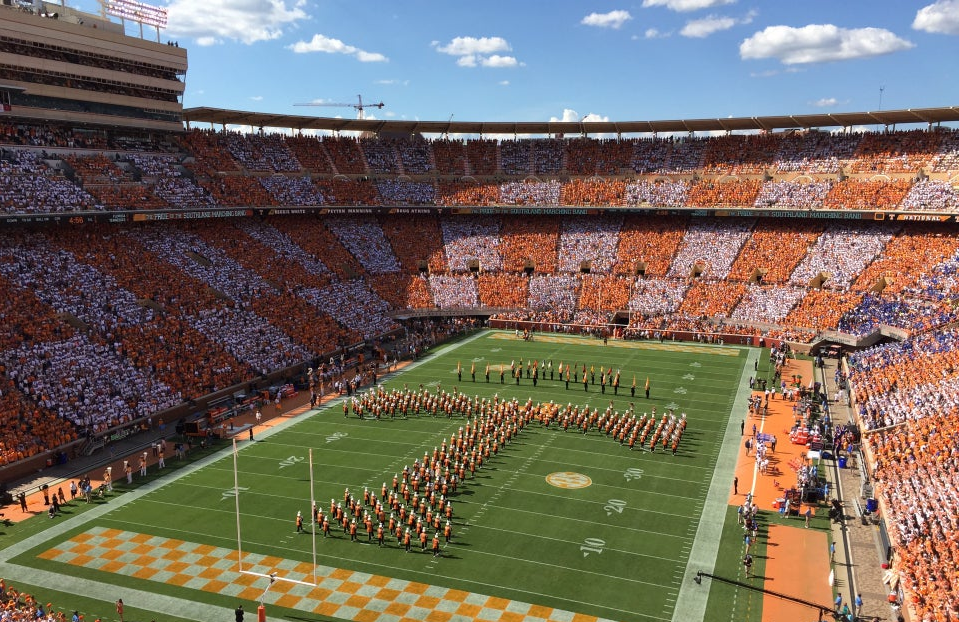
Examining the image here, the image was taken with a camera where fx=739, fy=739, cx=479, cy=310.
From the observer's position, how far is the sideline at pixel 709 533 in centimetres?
1527

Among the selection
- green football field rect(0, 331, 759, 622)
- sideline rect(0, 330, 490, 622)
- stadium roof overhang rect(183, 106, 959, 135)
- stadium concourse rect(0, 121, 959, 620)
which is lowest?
sideline rect(0, 330, 490, 622)

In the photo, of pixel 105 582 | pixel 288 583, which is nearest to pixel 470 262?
pixel 288 583

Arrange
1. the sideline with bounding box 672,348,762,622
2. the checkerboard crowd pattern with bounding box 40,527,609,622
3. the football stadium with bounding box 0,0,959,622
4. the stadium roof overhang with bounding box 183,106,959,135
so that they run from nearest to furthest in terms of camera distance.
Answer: the checkerboard crowd pattern with bounding box 40,527,609,622 → the sideline with bounding box 672,348,762,622 → the football stadium with bounding box 0,0,959,622 → the stadium roof overhang with bounding box 183,106,959,135

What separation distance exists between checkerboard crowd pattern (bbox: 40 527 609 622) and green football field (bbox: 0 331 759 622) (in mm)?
46

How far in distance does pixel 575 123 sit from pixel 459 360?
27.6 metres

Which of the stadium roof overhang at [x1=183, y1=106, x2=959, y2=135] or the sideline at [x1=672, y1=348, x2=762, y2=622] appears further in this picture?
the stadium roof overhang at [x1=183, y1=106, x2=959, y2=135]

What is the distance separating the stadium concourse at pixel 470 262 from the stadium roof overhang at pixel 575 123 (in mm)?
1162

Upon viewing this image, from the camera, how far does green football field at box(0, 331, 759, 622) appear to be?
51.4ft

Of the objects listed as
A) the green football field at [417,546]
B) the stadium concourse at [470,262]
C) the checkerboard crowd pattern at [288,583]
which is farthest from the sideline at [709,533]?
the stadium concourse at [470,262]

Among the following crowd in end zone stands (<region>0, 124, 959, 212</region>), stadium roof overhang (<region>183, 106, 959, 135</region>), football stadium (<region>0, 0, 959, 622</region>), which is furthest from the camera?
stadium roof overhang (<region>183, 106, 959, 135</region>)

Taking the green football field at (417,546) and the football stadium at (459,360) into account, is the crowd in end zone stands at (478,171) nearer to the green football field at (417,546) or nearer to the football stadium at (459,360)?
the football stadium at (459,360)

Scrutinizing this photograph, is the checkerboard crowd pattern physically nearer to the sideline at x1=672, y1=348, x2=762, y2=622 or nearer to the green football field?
the green football field

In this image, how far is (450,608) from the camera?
15.2 m

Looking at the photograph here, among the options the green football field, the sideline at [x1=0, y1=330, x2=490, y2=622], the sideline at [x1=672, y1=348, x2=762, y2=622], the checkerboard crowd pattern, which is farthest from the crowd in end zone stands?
the sideline at [x1=672, y1=348, x2=762, y2=622]
